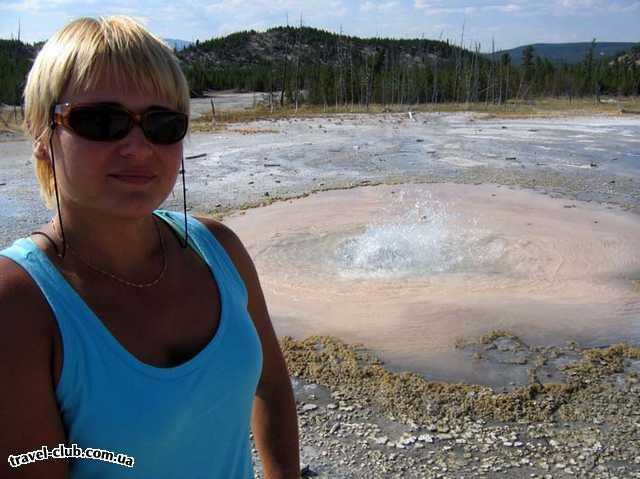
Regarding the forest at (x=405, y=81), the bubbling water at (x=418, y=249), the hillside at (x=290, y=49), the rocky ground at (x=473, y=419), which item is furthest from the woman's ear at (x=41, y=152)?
the hillside at (x=290, y=49)

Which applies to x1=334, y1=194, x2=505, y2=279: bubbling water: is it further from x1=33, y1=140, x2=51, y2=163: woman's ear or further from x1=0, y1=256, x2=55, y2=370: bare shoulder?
x1=0, y1=256, x2=55, y2=370: bare shoulder

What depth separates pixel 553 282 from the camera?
6.98 metres

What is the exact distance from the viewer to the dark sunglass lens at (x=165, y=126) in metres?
1.30

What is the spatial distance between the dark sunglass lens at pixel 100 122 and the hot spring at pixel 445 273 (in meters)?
3.84

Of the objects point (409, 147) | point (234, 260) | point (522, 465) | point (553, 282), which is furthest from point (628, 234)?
point (409, 147)

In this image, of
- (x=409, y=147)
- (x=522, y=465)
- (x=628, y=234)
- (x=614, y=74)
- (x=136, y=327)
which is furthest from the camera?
(x=614, y=74)

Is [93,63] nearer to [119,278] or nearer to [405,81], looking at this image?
[119,278]

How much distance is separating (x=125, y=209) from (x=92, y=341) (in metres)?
0.29

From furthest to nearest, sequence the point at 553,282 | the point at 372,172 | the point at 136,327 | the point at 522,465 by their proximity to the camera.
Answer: the point at 372,172
the point at 553,282
the point at 522,465
the point at 136,327

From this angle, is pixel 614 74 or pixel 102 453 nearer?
pixel 102 453

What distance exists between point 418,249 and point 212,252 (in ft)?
22.0

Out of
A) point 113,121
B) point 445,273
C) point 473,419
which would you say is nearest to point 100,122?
point 113,121

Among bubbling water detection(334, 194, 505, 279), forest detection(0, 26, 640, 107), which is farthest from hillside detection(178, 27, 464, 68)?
bubbling water detection(334, 194, 505, 279)

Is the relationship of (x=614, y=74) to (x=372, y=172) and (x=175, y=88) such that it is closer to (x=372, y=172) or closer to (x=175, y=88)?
(x=372, y=172)
